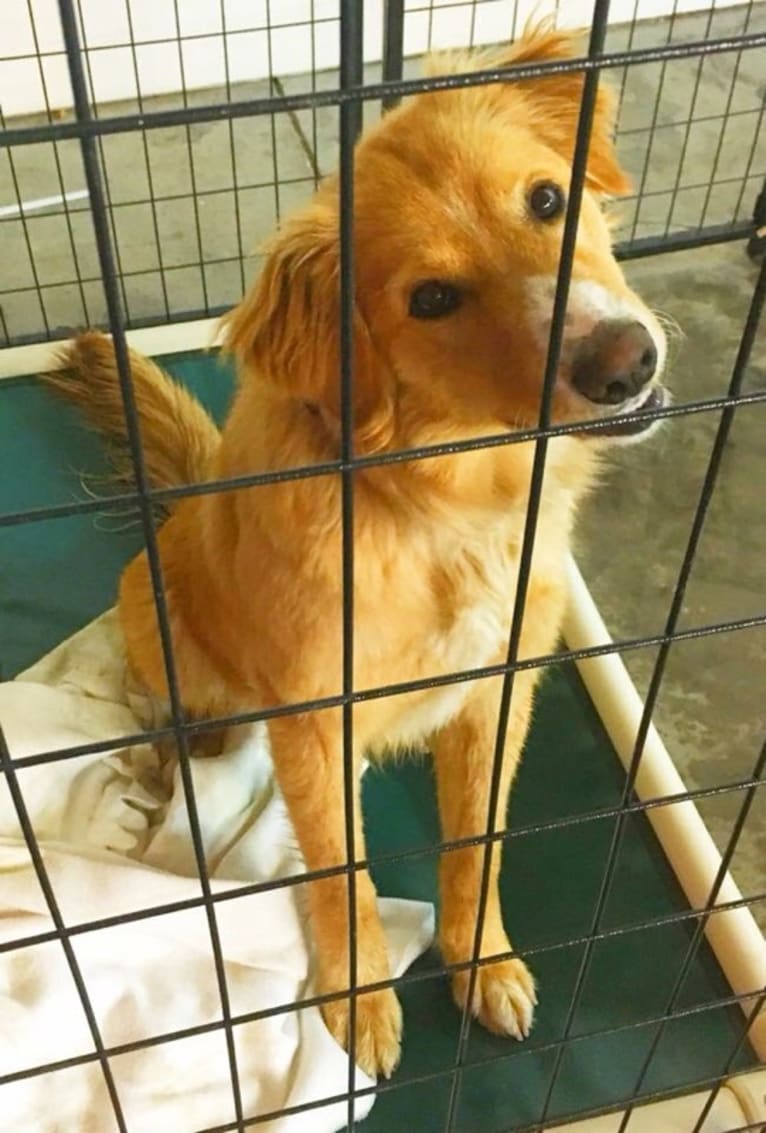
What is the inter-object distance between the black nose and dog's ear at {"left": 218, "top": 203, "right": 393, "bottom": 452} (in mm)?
205

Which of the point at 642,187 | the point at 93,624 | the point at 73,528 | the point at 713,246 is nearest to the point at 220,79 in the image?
the point at 642,187

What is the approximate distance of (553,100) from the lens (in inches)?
46.7

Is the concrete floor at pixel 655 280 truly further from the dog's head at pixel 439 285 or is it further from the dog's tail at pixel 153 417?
the dog's head at pixel 439 285

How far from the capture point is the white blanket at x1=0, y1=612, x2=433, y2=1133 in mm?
1304

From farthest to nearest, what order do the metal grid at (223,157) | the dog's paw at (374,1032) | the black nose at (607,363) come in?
1. the metal grid at (223,157)
2. the dog's paw at (374,1032)
3. the black nose at (607,363)

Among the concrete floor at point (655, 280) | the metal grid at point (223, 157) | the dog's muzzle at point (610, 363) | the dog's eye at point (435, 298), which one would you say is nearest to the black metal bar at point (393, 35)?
the concrete floor at point (655, 280)

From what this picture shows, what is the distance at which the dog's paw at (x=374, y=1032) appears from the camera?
140cm

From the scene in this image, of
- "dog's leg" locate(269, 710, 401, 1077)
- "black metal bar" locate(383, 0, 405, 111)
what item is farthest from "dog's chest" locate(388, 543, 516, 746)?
"black metal bar" locate(383, 0, 405, 111)

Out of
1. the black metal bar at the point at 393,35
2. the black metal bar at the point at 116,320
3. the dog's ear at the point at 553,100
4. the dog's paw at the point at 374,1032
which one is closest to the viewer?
the black metal bar at the point at 116,320

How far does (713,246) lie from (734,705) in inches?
46.9

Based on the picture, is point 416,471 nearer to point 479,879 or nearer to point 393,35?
point 479,879

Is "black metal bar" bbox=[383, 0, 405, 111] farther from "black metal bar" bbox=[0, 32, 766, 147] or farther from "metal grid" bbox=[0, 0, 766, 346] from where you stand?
"black metal bar" bbox=[0, 32, 766, 147]

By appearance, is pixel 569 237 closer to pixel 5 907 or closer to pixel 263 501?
pixel 263 501

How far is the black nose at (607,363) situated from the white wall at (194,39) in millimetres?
2263
